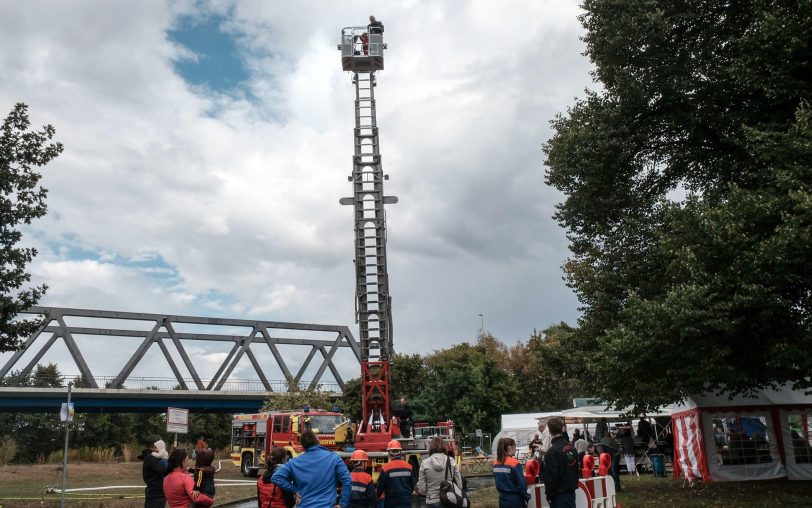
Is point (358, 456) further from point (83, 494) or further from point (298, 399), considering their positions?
point (298, 399)

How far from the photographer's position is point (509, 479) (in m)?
8.86

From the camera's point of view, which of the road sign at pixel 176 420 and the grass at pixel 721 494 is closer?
the grass at pixel 721 494

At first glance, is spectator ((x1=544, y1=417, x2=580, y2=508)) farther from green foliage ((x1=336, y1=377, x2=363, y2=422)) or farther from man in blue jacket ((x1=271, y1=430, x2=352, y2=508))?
green foliage ((x1=336, y1=377, x2=363, y2=422))

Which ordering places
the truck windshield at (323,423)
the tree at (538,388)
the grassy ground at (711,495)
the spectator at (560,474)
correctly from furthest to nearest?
the tree at (538,388)
the truck windshield at (323,423)
the grassy ground at (711,495)
the spectator at (560,474)

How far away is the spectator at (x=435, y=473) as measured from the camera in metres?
9.03

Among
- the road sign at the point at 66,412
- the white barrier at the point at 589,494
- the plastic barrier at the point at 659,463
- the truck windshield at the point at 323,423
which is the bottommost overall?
the plastic barrier at the point at 659,463

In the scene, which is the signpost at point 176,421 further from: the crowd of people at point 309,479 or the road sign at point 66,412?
the crowd of people at point 309,479

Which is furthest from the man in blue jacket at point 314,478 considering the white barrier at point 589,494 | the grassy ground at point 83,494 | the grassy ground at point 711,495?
the grassy ground at point 83,494

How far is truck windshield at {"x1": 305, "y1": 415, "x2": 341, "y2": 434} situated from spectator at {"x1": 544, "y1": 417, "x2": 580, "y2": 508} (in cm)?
1944

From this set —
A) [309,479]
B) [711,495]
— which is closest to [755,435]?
[711,495]

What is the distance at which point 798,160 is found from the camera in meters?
15.5

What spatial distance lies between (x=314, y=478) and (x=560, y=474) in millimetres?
3479

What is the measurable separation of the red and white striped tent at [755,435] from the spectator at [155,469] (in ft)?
50.3

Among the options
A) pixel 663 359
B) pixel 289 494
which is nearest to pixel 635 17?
pixel 663 359
